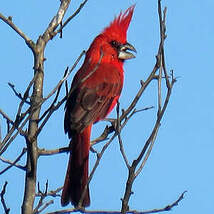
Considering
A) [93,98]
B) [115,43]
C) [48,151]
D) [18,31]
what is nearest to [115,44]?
[115,43]

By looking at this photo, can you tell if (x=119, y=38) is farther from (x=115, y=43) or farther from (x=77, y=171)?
(x=77, y=171)

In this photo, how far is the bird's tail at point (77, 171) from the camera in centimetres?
489

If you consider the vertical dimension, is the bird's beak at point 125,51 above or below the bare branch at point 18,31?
above

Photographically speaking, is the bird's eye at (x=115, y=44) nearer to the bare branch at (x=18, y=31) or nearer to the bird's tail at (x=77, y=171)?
the bird's tail at (x=77, y=171)

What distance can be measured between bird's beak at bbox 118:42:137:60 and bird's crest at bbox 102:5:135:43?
0.07 meters

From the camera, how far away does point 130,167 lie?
3.49m

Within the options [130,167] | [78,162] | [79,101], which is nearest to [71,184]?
[78,162]

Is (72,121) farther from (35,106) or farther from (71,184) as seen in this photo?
(35,106)

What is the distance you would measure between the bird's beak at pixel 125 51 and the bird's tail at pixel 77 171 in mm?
1571

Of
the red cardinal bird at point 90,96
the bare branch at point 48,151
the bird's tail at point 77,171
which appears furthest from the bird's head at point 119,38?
the bare branch at point 48,151

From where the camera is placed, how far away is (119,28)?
7125mm

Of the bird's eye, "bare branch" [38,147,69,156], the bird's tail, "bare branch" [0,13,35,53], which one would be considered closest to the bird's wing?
the bird's tail

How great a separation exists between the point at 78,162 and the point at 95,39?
2325 mm

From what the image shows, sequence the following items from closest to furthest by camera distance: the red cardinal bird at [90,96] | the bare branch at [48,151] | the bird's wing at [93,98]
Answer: the bare branch at [48,151] → the red cardinal bird at [90,96] → the bird's wing at [93,98]
